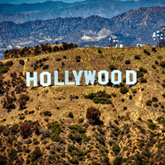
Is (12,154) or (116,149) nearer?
(12,154)

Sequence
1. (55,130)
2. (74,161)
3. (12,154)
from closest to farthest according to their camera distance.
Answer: (74,161) < (12,154) < (55,130)

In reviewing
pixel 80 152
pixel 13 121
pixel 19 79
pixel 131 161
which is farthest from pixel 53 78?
pixel 131 161

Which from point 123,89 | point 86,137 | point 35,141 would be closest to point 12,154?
point 35,141

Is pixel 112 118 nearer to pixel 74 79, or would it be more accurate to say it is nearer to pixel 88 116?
pixel 88 116

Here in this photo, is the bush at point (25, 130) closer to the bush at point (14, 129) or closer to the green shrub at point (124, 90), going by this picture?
the bush at point (14, 129)

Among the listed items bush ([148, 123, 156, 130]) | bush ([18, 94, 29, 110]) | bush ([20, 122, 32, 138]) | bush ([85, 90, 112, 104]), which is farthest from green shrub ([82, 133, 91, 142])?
bush ([18, 94, 29, 110])

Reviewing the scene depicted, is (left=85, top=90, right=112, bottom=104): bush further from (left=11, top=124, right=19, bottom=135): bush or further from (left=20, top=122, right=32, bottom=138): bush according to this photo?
(left=11, top=124, right=19, bottom=135): bush

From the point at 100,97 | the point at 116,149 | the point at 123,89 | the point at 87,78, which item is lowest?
the point at 116,149

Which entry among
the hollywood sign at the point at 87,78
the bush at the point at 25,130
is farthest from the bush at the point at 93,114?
the bush at the point at 25,130

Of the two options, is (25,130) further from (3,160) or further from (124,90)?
(124,90)
